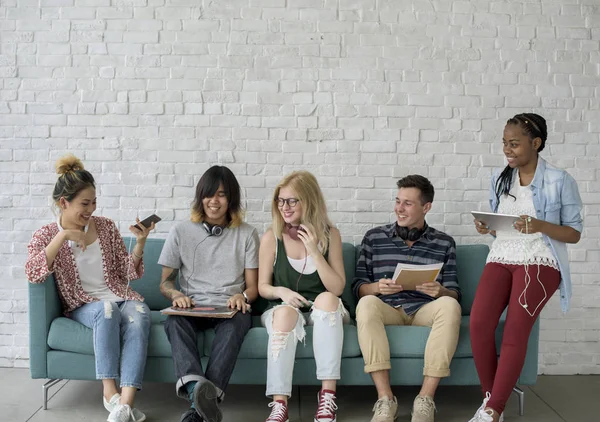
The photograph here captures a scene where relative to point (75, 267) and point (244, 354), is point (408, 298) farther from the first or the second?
point (75, 267)

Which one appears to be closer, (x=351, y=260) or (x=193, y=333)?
(x=193, y=333)

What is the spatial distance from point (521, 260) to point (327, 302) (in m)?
0.92

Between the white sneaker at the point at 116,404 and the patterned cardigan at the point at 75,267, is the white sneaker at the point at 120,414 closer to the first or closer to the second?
the white sneaker at the point at 116,404

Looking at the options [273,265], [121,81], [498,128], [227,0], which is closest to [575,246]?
[498,128]

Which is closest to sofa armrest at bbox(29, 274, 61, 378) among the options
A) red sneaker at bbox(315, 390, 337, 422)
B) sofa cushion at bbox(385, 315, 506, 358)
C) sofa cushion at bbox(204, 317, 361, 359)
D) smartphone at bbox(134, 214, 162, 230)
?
smartphone at bbox(134, 214, 162, 230)

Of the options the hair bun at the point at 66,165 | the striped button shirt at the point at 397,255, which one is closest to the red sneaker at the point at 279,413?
the striped button shirt at the point at 397,255

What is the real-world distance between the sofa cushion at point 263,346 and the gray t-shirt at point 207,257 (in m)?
0.33

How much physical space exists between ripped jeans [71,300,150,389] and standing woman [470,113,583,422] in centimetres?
150

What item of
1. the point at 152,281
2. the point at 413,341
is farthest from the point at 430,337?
the point at 152,281

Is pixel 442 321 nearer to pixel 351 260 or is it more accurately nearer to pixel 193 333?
pixel 351 260

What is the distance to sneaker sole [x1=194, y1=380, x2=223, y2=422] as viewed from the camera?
2.78 m

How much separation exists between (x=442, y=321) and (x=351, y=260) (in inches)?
29.7

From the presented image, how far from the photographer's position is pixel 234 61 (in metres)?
3.95

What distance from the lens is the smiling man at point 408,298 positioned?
10.1 feet
